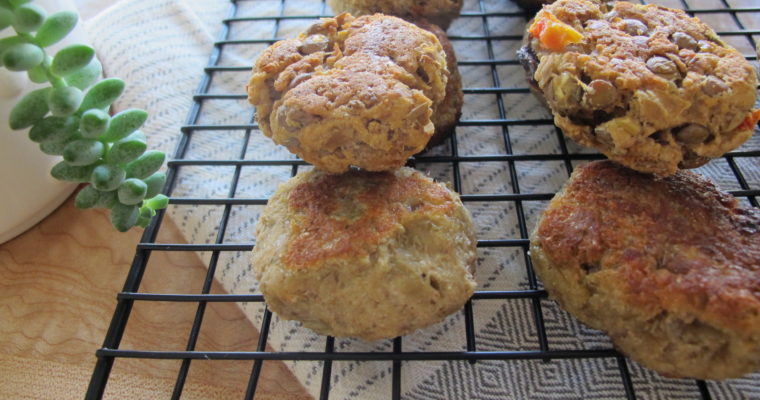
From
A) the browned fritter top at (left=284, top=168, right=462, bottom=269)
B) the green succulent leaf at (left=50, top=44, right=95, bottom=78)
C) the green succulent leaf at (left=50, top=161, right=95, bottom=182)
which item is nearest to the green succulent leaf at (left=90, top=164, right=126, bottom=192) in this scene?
the green succulent leaf at (left=50, top=161, right=95, bottom=182)

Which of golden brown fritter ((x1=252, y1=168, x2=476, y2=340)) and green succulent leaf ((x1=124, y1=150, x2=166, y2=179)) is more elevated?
green succulent leaf ((x1=124, y1=150, x2=166, y2=179))

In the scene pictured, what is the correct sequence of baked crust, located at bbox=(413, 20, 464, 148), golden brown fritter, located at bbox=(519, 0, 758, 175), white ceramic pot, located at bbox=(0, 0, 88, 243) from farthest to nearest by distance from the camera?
baked crust, located at bbox=(413, 20, 464, 148)
white ceramic pot, located at bbox=(0, 0, 88, 243)
golden brown fritter, located at bbox=(519, 0, 758, 175)

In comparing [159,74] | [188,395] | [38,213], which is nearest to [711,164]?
[188,395]

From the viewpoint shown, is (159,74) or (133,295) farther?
(159,74)

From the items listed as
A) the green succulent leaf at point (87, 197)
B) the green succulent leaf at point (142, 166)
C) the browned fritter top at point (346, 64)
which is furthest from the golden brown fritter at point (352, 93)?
the green succulent leaf at point (87, 197)

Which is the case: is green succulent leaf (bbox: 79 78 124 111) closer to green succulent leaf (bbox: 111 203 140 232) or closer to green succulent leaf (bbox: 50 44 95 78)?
green succulent leaf (bbox: 50 44 95 78)

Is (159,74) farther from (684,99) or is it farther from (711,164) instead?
(711,164)

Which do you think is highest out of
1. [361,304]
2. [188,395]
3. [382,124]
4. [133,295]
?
[382,124]
